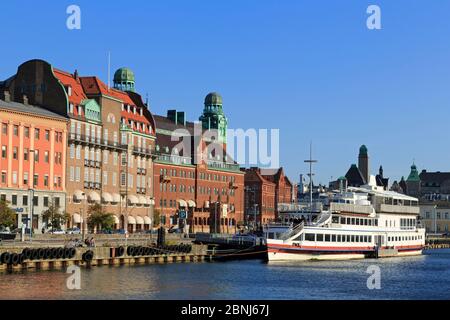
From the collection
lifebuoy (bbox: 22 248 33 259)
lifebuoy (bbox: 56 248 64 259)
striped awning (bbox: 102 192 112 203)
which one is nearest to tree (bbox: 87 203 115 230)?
striped awning (bbox: 102 192 112 203)

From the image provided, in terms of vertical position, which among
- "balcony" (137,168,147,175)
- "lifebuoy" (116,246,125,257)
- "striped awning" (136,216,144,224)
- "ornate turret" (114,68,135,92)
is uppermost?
"ornate turret" (114,68,135,92)

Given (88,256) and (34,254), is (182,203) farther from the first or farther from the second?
(34,254)

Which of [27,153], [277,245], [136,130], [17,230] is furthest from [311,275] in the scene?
[136,130]

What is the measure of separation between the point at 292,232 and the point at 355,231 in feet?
47.9

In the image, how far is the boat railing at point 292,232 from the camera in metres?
105

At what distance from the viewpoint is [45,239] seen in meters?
104

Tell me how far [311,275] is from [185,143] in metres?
111

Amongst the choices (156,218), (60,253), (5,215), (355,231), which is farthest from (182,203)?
(60,253)

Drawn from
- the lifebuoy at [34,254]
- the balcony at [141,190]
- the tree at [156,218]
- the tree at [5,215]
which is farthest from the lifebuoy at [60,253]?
the tree at [156,218]

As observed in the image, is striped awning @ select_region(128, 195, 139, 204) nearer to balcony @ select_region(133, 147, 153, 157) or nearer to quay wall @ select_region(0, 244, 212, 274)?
balcony @ select_region(133, 147, 153, 157)

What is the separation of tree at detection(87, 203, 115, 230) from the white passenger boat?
34.6m

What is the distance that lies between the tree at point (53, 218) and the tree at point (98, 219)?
19.5ft

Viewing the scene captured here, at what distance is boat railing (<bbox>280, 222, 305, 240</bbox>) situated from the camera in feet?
344

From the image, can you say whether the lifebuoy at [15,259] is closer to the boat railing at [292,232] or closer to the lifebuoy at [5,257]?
the lifebuoy at [5,257]
